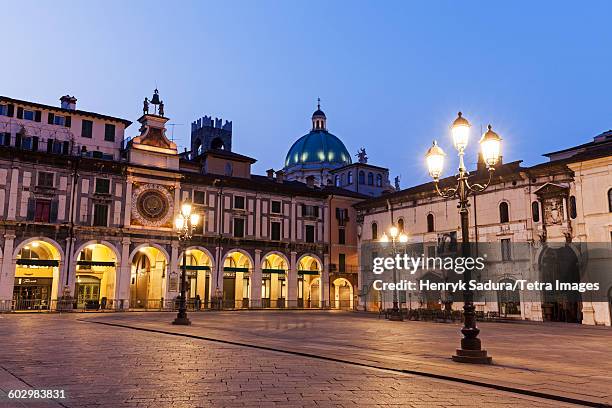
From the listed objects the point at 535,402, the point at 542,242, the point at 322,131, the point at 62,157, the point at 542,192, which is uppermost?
the point at 322,131

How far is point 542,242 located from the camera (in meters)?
37.0

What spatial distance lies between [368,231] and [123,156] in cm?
2353

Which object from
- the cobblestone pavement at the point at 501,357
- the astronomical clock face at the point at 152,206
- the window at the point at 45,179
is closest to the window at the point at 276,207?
the astronomical clock face at the point at 152,206

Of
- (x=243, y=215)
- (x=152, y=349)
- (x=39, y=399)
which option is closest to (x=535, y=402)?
(x=39, y=399)

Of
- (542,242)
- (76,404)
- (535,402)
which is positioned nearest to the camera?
(76,404)

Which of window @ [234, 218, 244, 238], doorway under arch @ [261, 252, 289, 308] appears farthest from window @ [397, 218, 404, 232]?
window @ [234, 218, 244, 238]

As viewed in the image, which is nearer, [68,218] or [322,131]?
[68,218]

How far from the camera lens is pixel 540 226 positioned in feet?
122

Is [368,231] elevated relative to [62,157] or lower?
lower

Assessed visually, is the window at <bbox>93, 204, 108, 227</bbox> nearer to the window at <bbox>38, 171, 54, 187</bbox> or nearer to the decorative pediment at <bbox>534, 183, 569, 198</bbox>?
the window at <bbox>38, 171, 54, 187</bbox>

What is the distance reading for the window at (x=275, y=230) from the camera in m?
52.2

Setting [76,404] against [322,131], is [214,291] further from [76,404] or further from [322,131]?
[322,131]

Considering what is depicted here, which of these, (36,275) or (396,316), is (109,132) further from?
(396,316)

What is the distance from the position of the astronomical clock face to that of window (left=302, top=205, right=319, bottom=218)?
13.7 metres
